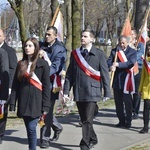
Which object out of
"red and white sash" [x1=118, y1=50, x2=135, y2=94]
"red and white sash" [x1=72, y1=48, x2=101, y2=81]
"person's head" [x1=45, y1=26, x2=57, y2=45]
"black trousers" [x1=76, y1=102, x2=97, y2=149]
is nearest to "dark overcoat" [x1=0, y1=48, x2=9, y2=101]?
"person's head" [x1=45, y1=26, x2=57, y2=45]

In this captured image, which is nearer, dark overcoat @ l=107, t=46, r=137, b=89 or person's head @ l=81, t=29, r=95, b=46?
person's head @ l=81, t=29, r=95, b=46

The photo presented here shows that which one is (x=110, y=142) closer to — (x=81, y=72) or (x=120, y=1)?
(x=81, y=72)

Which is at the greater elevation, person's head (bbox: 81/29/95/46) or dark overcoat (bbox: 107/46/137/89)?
person's head (bbox: 81/29/95/46)

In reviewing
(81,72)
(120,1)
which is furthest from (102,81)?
(120,1)

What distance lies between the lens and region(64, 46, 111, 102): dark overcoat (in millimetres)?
7453

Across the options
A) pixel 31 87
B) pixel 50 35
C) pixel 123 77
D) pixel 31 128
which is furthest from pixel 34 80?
pixel 123 77

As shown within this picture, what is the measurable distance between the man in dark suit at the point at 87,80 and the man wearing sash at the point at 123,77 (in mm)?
1681

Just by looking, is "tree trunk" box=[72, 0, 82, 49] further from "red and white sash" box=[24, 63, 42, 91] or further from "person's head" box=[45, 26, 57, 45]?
"red and white sash" box=[24, 63, 42, 91]

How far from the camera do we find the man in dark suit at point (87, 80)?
7.45 metres

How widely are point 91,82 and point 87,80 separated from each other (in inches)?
2.7

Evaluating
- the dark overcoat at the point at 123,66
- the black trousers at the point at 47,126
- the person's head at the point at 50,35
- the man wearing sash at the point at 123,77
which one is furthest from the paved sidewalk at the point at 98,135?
the person's head at the point at 50,35

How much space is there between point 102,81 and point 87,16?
48.2 meters

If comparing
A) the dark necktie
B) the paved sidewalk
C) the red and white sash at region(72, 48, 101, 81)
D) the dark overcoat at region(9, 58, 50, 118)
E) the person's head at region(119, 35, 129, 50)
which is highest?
the person's head at region(119, 35, 129, 50)

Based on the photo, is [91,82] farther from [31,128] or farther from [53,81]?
[31,128]
